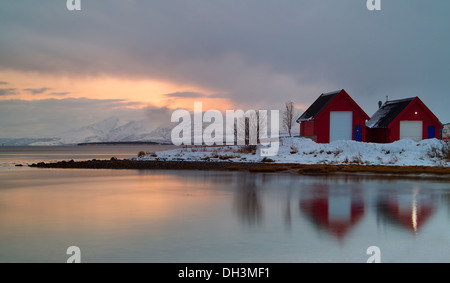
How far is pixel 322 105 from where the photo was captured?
138 ft

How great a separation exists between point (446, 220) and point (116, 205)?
32.7ft

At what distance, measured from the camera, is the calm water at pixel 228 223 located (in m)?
8.31

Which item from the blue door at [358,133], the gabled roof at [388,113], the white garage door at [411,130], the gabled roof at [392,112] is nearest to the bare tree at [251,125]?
the gabled roof at [388,113]

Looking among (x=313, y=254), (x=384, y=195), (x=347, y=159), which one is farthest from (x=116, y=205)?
(x=347, y=159)

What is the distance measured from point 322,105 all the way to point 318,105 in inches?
61.8

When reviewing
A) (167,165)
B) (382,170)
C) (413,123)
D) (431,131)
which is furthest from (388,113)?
(167,165)

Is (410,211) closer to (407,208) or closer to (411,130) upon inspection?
(407,208)

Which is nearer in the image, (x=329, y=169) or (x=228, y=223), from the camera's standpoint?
(x=228, y=223)

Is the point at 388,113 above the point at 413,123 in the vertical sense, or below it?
above

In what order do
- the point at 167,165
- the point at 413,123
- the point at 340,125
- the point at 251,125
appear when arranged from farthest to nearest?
the point at 251,125, the point at 413,123, the point at 340,125, the point at 167,165

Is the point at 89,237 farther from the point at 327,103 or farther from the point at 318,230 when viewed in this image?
the point at 327,103

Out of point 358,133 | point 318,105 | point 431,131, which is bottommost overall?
point 358,133

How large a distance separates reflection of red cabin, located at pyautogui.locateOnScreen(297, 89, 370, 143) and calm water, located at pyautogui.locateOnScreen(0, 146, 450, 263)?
70.7ft

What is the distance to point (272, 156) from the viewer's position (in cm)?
3491
